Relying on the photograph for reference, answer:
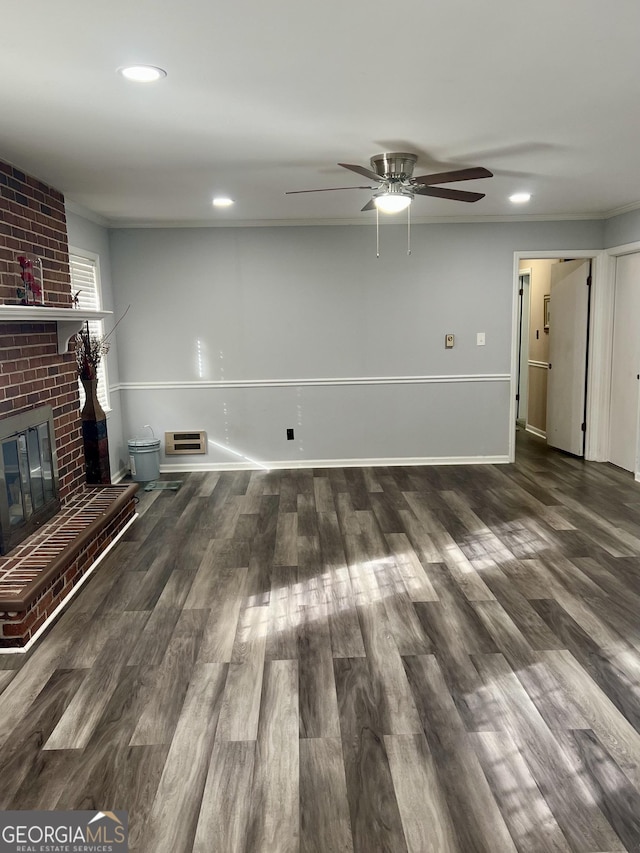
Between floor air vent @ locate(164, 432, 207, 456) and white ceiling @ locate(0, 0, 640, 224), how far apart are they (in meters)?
2.46

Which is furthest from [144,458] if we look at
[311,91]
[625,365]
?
[625,365]

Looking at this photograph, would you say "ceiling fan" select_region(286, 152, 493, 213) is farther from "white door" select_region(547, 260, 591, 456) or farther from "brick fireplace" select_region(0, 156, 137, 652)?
"white door" select_region(547, 260, 591, 456)

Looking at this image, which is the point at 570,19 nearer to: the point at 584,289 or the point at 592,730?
the point at 592,730

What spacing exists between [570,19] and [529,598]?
2522mm

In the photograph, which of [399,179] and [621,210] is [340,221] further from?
[621,210]

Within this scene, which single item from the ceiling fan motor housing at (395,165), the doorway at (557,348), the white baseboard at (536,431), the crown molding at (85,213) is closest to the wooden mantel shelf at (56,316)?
the crown molding at (85,213)

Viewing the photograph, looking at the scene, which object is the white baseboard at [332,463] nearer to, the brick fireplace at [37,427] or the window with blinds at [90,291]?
the window with blinds at [90,291]

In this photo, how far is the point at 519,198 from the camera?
5.11 metres

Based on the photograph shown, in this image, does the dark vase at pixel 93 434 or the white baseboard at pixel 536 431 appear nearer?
the dark vase at pixel 93 434

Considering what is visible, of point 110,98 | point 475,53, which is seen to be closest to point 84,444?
point 110,98

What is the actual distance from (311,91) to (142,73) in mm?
666

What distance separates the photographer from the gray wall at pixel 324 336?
238 inches

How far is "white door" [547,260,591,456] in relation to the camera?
20.8 feet

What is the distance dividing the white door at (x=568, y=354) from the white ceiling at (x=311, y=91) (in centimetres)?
201
